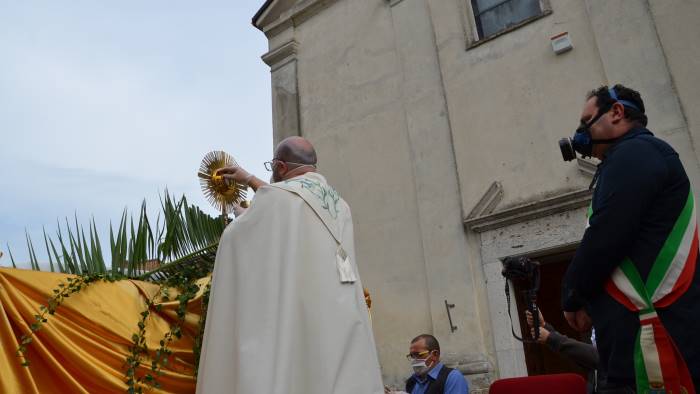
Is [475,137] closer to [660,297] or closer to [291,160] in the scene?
[291,160]

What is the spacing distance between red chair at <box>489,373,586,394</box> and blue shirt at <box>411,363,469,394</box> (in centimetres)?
87

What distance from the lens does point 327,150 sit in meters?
8.41

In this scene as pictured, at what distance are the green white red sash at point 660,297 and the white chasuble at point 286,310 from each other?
0.97 meters

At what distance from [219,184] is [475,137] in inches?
173

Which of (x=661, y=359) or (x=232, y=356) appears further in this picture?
(x=232, y=356)

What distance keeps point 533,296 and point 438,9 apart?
5.92m

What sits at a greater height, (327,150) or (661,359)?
(327,150)

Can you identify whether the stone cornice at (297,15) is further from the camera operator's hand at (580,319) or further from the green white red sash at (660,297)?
the green white red sash at (660,297)

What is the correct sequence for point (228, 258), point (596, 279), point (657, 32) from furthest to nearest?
1. point (657, 32)
2. point (228, 258)
3. point (596, 279)

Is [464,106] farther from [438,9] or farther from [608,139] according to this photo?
[608,139]

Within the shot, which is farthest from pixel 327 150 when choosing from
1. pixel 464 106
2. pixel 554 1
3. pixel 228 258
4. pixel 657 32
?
pixel 228 258

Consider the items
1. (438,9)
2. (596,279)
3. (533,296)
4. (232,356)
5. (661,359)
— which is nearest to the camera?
(661,359)

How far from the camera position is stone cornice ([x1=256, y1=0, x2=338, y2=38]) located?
928cm

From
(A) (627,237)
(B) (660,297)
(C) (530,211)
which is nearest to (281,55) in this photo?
(C) (530,211)
